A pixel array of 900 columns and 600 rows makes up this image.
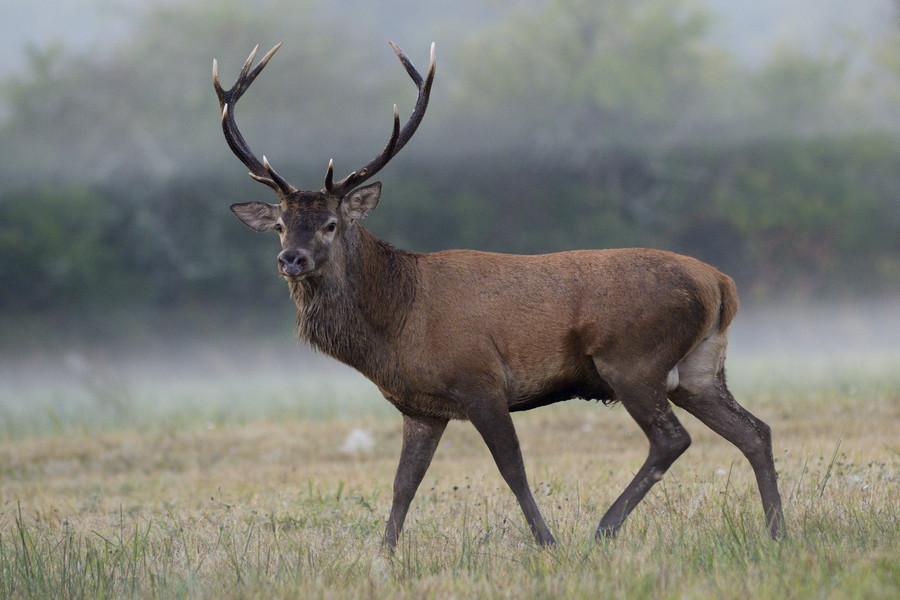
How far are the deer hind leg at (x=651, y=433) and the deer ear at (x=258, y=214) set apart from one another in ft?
6.83

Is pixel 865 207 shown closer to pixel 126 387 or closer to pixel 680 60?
pixel 680 60

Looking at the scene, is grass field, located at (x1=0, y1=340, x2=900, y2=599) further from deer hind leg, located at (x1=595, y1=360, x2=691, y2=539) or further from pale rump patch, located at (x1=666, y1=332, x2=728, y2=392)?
pale rump patch, located at (x1=666, y1=332, x2=728, y2=392)

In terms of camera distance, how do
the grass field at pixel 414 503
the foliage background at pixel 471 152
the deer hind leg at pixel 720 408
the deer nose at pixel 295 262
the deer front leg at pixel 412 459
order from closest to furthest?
1. the grass field at pixel 414 503
2. the deer nose at pixel 295 262
3. the deer hind leg at pixel 720 408
4. the deer front leg at pixel 412 459
5. the foliage background at pixel 471 152

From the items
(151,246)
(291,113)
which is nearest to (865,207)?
(291,113)

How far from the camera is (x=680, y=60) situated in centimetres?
3166

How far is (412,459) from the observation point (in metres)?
6.30

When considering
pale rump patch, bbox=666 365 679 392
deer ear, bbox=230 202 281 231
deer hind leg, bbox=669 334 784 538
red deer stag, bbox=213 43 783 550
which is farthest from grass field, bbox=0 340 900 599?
deer ear, bbox=230 202 281 231

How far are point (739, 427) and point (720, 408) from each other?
15 cm

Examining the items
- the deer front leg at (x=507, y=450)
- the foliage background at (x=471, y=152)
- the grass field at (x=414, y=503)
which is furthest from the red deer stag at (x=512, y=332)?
the foliage background at (x=471, y=152)

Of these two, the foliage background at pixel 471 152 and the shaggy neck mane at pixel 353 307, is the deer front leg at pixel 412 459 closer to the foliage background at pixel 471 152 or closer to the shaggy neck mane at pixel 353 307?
the shaggy neck mane at pixel 353 307

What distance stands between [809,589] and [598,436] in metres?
6.43

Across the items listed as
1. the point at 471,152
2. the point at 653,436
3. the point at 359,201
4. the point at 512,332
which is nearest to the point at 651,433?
the point at 653,436

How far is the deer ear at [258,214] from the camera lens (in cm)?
630

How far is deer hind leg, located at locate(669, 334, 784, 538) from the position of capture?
19.6ft
